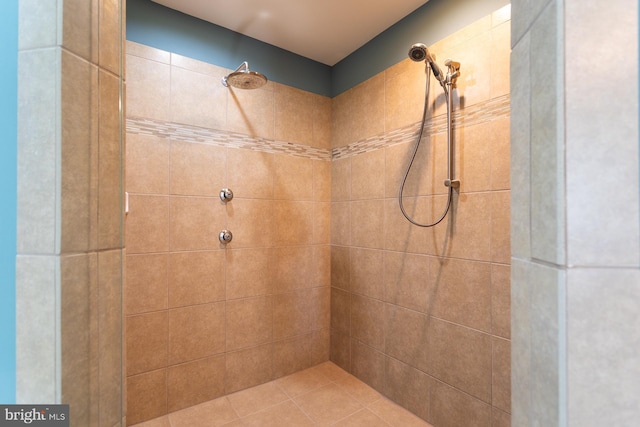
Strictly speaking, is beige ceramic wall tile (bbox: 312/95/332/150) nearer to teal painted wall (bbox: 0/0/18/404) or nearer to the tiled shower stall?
the tiled shower stall

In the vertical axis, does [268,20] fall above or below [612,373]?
above

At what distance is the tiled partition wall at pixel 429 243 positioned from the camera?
1.33 m

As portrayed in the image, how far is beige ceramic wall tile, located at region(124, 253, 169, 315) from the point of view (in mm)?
1568

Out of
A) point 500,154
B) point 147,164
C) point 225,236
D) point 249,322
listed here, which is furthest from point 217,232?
point 500,154

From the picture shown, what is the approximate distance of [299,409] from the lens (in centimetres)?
174

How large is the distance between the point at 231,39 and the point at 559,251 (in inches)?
84.8

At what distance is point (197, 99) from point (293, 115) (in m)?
0.67

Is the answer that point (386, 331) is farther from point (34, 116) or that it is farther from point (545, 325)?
point (34, 116)

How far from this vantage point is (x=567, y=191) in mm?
321

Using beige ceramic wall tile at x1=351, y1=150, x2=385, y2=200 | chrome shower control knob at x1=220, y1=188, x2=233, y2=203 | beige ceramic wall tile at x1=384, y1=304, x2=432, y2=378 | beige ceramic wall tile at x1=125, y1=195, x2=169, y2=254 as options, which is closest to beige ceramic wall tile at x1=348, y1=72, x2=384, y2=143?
beige ceramic wall tile at x1=351, y1=150, x2=385, y2=200

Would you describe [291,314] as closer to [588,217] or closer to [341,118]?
[341,118]

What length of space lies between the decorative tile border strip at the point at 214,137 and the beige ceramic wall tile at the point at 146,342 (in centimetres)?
104

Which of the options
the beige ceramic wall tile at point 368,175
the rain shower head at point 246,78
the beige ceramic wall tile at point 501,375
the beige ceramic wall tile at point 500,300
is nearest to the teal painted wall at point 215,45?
the rain shower head at point 246,78

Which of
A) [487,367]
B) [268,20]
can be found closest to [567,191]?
[487,367]
